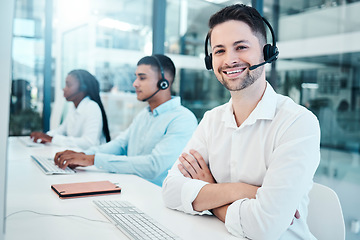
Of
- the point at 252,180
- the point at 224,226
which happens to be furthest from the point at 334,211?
the point at 224,226

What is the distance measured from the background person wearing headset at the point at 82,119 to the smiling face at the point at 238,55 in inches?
76.9

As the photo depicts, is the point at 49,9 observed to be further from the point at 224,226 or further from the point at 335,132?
the point at 224,226

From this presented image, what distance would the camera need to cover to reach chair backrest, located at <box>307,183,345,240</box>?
4.11 feet

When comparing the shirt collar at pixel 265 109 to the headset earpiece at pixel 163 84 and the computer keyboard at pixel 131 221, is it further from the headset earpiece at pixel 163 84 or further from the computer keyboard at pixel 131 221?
the headset earpiece at pixel 163 84

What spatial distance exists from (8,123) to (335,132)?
2904mm

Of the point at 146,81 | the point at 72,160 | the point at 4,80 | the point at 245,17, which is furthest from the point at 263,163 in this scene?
the point at 146,81

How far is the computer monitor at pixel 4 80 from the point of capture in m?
0.52

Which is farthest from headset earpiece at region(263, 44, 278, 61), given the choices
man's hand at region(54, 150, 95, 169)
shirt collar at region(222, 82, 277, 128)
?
man's hand at region(54, 150, 95, 169)

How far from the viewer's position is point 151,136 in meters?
2.30

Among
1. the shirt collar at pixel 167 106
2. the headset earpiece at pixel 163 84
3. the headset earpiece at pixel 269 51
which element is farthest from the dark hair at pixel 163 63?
the headset earpiece at pixel 269 51

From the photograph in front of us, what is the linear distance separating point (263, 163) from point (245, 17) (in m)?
0.59

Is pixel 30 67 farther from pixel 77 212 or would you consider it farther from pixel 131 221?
pixel 131 221

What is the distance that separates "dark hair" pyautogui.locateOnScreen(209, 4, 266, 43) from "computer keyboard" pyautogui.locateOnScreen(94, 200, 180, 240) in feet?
2.76

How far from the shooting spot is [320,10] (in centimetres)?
288
